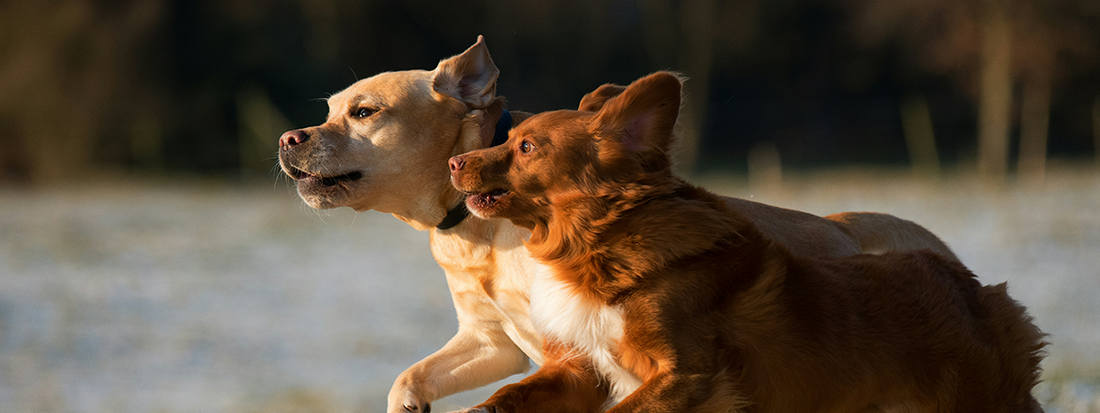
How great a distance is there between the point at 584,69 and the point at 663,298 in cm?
3472

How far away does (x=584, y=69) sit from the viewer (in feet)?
123

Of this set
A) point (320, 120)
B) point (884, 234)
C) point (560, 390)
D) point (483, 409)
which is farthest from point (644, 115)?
point (320, 120)

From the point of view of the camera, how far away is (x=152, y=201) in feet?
90.9

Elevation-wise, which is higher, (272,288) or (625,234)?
(625,234)

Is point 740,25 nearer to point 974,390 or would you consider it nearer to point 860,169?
point 860,169

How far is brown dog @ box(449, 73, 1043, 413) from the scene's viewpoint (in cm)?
322

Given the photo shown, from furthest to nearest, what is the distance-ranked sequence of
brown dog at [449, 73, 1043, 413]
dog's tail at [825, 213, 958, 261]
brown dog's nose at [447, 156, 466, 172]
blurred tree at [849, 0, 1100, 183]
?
Answer: blurred tree at [849, 0, 1100, 183]
dog's tail at [825, 213, 958, 261]
brown dog's nose at [447, 156, 466, 172]
brown dog at [449, 73, 1043, 413]

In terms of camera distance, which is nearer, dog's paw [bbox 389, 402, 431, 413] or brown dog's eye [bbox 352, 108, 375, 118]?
dog's paw [bbox 389, 402, 431, 413]

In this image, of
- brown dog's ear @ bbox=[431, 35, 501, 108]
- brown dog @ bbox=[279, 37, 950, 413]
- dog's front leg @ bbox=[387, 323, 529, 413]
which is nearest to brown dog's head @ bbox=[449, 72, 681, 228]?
brown dog @ bbox=[279, 37, 950, 413]

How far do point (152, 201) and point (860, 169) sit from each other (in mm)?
21586

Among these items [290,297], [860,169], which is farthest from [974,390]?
[860,169]

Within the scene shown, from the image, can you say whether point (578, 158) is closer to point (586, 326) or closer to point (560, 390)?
point (586, 326)

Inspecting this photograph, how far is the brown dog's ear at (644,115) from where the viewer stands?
338cm

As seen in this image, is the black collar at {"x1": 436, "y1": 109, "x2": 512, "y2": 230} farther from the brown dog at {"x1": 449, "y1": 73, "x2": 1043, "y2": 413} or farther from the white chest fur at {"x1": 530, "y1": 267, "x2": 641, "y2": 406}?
the white chest fur at {"x1": 530, "y1": 267, "x2": 641, "y2": 406}
